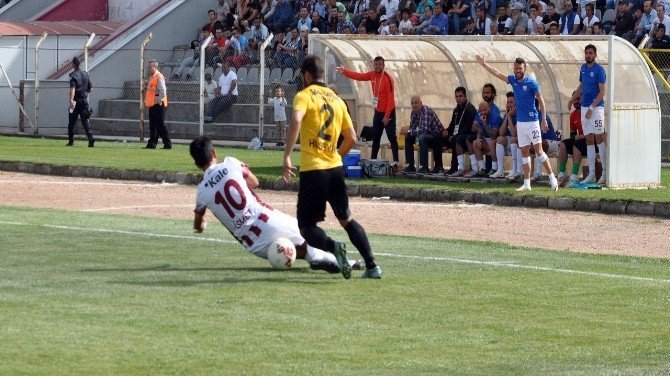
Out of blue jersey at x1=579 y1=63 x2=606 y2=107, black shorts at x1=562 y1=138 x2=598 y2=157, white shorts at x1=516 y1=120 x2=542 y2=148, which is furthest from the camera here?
black shorts at x1=562 y1=138 x2=598 y2=157

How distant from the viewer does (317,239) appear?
12.3 metres

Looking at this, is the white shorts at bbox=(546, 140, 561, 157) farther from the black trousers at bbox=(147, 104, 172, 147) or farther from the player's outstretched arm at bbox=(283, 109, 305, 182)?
the player's outstretched arm at bbox=(283, 109, 305, 182)

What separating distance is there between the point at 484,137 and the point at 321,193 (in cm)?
1316

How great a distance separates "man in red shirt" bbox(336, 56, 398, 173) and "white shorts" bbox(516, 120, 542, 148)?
3.96 m

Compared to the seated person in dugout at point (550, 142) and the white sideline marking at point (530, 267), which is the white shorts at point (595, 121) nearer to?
Answer: the seated person in dugout at point (550, 142)

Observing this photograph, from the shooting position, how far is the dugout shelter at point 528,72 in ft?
75.7

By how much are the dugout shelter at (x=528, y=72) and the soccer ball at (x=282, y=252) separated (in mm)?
11504

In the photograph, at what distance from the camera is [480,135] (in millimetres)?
24859

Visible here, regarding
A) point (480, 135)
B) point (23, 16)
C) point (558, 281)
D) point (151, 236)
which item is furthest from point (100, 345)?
point (23, 16)

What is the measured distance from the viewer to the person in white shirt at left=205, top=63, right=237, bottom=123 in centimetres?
3762

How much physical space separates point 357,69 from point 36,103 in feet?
50.4

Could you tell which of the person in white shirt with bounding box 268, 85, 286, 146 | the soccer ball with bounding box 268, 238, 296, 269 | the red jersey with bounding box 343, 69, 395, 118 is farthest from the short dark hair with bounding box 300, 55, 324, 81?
the person in white shirt with bounding box 268, 85, 286, 146

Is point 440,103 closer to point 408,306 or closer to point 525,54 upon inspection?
point 525,54

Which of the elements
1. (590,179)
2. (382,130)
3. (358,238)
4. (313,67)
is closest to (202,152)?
(313,67)
